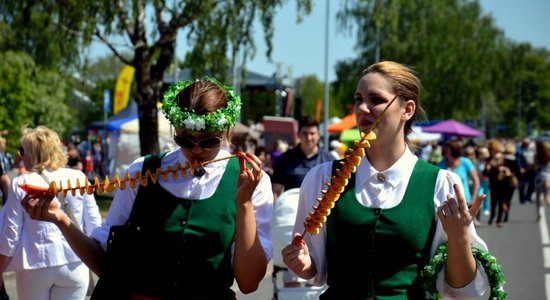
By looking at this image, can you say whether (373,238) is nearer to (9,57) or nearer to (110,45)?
(110,45)

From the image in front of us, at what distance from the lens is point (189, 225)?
3883mm

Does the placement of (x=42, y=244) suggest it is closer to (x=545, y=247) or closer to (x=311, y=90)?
(x=545, y=247)

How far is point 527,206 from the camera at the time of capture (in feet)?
89.8

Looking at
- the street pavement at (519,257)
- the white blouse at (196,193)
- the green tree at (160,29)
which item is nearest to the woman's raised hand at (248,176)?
the white blouse at (196,193)

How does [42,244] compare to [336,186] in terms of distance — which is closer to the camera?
[336,186]

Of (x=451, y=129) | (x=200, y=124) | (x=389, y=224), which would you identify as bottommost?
(x=451, y=129)

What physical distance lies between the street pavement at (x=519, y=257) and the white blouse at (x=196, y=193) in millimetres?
6236

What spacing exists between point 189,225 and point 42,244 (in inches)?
99.2

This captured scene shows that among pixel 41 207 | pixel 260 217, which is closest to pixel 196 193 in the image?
pixel 260 217

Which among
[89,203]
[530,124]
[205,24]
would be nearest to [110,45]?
[205,24]

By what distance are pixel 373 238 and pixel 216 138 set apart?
0.77m

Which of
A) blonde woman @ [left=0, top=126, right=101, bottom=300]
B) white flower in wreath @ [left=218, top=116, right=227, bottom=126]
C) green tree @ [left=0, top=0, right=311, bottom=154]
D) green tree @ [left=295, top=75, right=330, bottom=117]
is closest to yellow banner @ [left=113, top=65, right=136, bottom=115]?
green tree @ [left=0, top=0, right=311, bottom=154]

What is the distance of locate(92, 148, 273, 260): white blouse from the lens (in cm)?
394

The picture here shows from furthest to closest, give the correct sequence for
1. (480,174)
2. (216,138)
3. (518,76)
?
1. (518,76)
2. (480,174)
3. (216,138)
